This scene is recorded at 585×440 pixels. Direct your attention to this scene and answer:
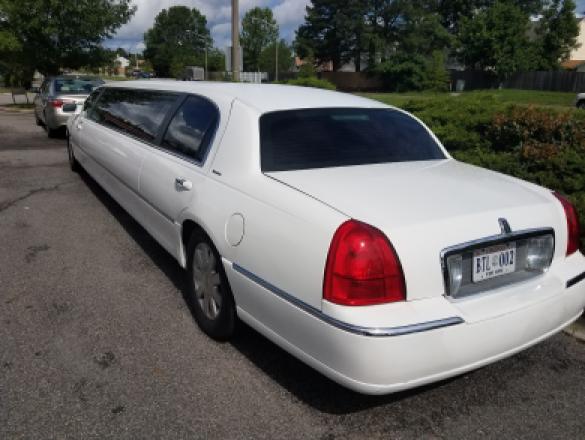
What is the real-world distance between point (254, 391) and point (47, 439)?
1.00 metres

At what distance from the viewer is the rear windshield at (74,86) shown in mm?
13070

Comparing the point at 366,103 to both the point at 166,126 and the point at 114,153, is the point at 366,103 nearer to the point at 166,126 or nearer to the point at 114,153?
the point at 166,126

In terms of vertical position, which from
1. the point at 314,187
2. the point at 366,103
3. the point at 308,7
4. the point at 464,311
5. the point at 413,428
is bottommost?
the point at 413,428

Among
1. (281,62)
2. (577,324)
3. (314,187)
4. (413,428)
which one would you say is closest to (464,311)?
(413,428)

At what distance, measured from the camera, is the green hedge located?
482 cm

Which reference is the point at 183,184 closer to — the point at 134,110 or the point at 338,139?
the point at 338,139

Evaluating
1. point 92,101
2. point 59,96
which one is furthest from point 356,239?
point 59,96

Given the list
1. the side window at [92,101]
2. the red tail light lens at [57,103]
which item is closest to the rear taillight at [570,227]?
the side window at [92,101]

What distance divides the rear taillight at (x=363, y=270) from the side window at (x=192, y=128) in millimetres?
1477

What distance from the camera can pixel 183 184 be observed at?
3.45 meters

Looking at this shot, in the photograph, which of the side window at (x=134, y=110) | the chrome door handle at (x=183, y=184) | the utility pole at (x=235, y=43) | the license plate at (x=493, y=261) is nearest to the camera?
the license plate at (x=493, y=261)

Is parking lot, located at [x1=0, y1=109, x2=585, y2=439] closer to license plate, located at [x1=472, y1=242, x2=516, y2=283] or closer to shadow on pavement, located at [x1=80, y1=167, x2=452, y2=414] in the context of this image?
shadow on pavement, located at [x1=80, y1=167, x2=452, y2=414]

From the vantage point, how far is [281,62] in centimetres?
7144

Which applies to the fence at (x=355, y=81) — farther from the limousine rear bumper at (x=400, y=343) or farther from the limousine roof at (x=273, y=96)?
the limousine rear bumper at (x=400, y=343)
